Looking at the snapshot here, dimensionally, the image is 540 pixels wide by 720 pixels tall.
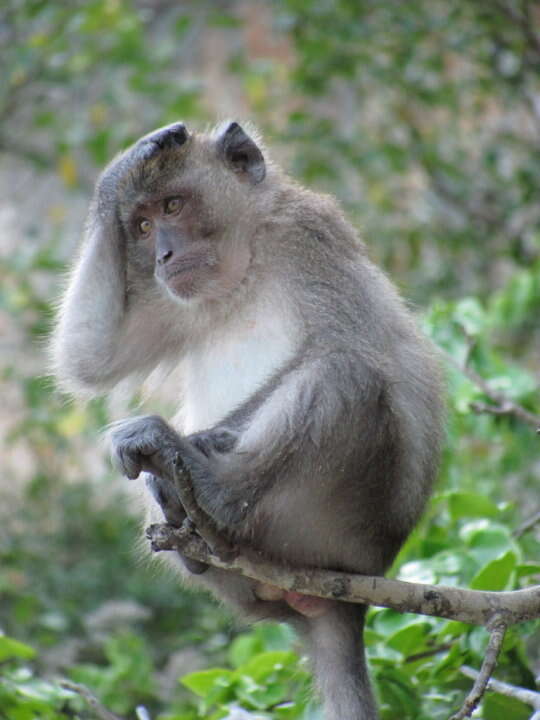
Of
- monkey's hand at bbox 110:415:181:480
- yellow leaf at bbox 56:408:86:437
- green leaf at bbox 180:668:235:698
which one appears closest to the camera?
monkey's hand at bbox 110:415:181:480

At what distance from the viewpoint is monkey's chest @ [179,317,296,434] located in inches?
119

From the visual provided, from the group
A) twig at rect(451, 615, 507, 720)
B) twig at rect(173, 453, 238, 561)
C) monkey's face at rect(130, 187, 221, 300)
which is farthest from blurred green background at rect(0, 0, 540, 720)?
monkey's face at rect(130, 187, 221, 300)

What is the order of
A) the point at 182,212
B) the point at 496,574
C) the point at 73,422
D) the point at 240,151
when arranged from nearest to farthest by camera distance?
the point at 496,574, the point at 182,212, the point at 240,151, the point at 73,422

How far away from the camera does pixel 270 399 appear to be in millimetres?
2734

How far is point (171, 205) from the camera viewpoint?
326 centimetres

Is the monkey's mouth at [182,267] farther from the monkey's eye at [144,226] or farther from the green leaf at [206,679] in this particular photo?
the green leaf at [206,679]

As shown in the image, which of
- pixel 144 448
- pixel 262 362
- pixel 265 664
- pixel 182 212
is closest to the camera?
pixel 144 448

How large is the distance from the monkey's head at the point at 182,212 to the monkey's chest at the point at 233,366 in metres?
0.18

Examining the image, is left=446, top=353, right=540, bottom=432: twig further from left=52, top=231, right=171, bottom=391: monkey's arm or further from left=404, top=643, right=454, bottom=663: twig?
left=52, top=231, right=171, bottom=391: monkey's arm

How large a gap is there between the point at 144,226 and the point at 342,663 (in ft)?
4.60

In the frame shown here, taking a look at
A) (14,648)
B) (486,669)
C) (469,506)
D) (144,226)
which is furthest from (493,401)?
(14,648)

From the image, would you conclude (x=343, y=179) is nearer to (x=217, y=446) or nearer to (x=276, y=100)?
(x=276, y=100)

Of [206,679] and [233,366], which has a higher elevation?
[233,366]

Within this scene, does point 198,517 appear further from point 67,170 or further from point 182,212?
point 67,170
